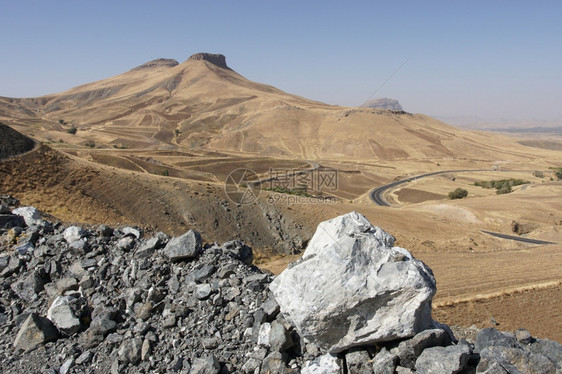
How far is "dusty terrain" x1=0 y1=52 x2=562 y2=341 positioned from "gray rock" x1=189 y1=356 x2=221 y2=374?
12.1 meters

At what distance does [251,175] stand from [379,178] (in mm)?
28711

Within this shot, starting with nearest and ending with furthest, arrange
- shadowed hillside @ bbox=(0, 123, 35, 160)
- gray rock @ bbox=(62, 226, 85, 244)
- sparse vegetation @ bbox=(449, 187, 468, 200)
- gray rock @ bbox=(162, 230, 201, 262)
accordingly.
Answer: gray rock @ bbox=(162, 230, 201, 262)
gray rock @ bbox=(62, 226, 85, 244)
shadowed hillside @ bbox=(0, 123, 35, 160)
sparse vegetation @ bbox=(449, 187, 468, 200)

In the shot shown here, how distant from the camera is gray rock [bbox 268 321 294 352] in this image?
21.8 feet

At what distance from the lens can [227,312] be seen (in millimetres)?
7926

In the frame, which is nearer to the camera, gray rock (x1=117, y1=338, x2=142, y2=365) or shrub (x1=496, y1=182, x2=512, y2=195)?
gray rock (x1=117, y1=338, x2=142, y2=365)

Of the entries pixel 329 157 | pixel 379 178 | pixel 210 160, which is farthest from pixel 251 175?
pixel 329 157

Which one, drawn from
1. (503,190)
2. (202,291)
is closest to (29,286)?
(202,291)

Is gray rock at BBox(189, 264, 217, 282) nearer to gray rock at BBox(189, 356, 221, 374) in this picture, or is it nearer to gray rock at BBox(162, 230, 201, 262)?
gray rock at BBox(162, 230, 201, 262)

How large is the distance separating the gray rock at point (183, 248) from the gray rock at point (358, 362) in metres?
4.93

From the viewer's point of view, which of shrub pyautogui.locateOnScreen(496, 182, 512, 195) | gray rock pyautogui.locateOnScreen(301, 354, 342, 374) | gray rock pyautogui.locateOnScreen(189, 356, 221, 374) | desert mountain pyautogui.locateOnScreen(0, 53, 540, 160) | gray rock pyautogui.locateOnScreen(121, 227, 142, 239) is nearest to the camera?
gray rock pyautogui.locateOnScreen(301, 354, 342, 374)

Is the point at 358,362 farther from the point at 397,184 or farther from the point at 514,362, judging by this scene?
the point at 397,184

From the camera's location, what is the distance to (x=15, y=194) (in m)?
23.5

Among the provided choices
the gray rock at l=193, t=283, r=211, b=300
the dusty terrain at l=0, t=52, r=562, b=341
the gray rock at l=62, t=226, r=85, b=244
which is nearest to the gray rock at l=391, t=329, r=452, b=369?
the gray rock at l=193, t=283, r=211, b=300

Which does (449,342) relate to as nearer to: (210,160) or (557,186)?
(557,186)
